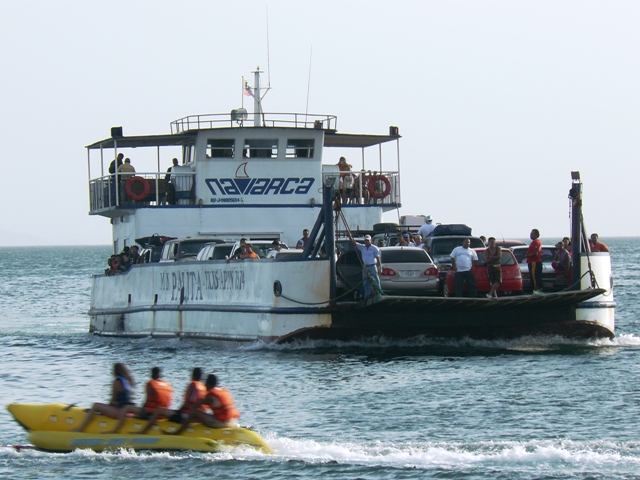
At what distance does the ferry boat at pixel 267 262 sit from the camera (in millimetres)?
21609

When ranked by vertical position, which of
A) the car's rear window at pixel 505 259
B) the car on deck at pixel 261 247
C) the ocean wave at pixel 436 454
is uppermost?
the car on deck at pixel 261 247

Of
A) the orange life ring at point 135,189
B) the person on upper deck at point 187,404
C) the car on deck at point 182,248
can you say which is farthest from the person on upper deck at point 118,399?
the orange life ring at point 135,189

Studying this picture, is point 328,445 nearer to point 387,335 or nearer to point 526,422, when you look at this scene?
point 526,422

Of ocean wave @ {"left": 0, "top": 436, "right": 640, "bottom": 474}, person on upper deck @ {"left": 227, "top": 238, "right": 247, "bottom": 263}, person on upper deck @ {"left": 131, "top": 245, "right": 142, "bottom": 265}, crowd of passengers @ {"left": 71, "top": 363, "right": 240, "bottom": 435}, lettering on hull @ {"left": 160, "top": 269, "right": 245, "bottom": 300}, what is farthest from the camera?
person on upper deck @ {"left": 131, "top": 245, "right": 142, "bottom": 265}

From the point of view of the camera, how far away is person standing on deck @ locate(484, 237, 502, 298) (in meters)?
22.1

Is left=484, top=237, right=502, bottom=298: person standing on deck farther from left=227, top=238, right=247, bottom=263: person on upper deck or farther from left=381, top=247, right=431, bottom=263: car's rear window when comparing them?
left=227, top=238, right=247, bottom=263: person on upper deck

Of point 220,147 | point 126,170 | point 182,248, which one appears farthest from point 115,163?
point 182,248

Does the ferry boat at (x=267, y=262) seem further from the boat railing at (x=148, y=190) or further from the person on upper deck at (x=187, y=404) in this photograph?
the person on upper deck at (x=187, y=404)

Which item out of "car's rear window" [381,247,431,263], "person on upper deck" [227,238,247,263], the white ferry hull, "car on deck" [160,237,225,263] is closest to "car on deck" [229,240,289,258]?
"person on upper deck" [227,238,247,263]

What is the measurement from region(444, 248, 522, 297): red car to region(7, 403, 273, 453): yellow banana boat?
903cm

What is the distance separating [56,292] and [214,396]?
153ft

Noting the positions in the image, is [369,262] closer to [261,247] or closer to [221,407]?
[261,247]

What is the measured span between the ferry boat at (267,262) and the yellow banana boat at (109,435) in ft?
22.3

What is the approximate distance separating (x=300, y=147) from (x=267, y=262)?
29.9 feet
